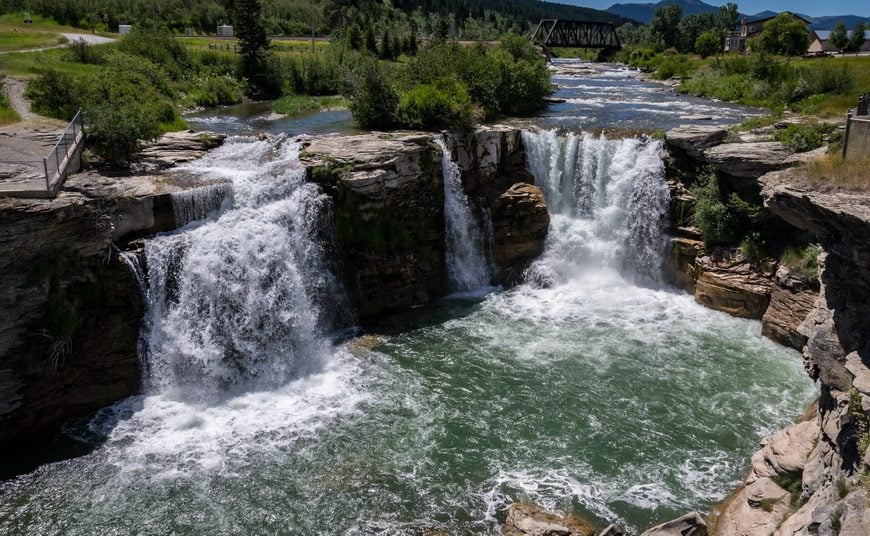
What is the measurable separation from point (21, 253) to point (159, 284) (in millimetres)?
3298

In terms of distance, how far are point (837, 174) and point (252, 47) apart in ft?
127

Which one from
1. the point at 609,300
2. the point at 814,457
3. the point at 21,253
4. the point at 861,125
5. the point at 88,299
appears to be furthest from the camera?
the point at 609,300

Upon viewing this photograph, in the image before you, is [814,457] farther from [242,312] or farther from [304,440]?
[242,312]

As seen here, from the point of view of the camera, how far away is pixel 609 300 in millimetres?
21578

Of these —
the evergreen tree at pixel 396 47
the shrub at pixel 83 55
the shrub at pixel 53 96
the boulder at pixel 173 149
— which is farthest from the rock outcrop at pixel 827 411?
the evergreen tree at pixel 396 47

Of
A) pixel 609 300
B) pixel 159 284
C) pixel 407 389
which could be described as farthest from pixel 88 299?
pixel 609 300

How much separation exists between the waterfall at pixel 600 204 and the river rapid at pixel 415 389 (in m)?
0.08

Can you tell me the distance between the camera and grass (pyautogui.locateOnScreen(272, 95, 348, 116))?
3344 centimetres

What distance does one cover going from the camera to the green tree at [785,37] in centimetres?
5778

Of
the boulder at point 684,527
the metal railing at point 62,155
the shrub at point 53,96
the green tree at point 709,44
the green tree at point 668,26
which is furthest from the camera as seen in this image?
the green tree at point 668,26

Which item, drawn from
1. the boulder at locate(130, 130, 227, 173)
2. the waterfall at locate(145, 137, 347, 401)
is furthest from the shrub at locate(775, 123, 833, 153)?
the boulder at locate(130, 130, 227, 173)

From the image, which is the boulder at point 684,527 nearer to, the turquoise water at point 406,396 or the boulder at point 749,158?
the turquoise water at point 406,396

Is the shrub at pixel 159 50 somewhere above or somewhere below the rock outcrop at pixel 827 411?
above

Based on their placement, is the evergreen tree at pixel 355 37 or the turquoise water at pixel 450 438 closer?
the turquoise water at pixel 450 438
